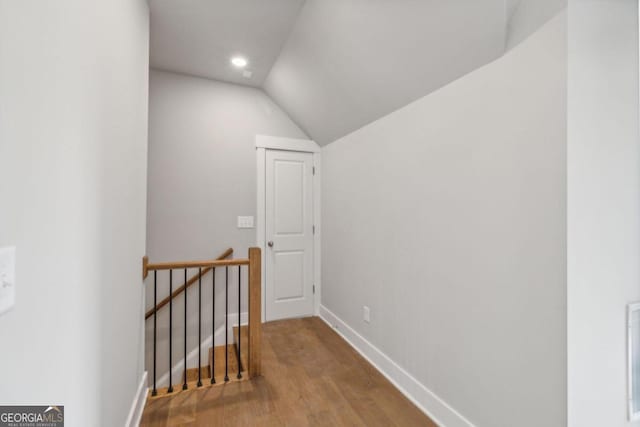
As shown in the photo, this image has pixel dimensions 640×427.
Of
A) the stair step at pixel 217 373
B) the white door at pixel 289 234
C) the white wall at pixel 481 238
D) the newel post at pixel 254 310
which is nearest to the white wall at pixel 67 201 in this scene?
the stair step at pixel 217 373

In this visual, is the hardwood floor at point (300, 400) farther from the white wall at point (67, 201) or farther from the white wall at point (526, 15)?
the white wall at point (526, 15)

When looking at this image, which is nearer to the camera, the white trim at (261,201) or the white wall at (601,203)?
the white wall at (601,203)

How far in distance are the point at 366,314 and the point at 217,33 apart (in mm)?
2697

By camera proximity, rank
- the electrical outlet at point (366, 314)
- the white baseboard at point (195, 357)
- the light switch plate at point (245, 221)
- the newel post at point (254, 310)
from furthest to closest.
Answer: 1. the light switch plate at point (245, 221)
2. the white baseboard at point (195, 357)
3. the electrical outlet at point (366, 314)
4. the newel post at point (254, 310)

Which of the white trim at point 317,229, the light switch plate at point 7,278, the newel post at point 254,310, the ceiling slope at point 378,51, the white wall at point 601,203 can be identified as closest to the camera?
the light switch plate at point 7,278

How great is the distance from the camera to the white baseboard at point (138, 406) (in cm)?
154

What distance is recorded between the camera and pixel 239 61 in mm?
2701

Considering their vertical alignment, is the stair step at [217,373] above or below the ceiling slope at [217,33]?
below

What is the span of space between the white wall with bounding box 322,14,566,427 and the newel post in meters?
0.97

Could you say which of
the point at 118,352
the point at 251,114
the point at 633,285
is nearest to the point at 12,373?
the point at 118,352

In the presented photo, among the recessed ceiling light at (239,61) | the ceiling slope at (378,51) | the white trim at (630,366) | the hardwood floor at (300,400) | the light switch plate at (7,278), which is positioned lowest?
the hardwood floor at (300,400)

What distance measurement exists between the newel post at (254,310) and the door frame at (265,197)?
1077 mm

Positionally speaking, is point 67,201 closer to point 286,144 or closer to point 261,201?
point 261,201

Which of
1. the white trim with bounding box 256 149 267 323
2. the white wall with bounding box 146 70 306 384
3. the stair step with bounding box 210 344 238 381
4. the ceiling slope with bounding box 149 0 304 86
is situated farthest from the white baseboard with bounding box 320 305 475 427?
the ceiling slope with bounding box 149 0 304 86
